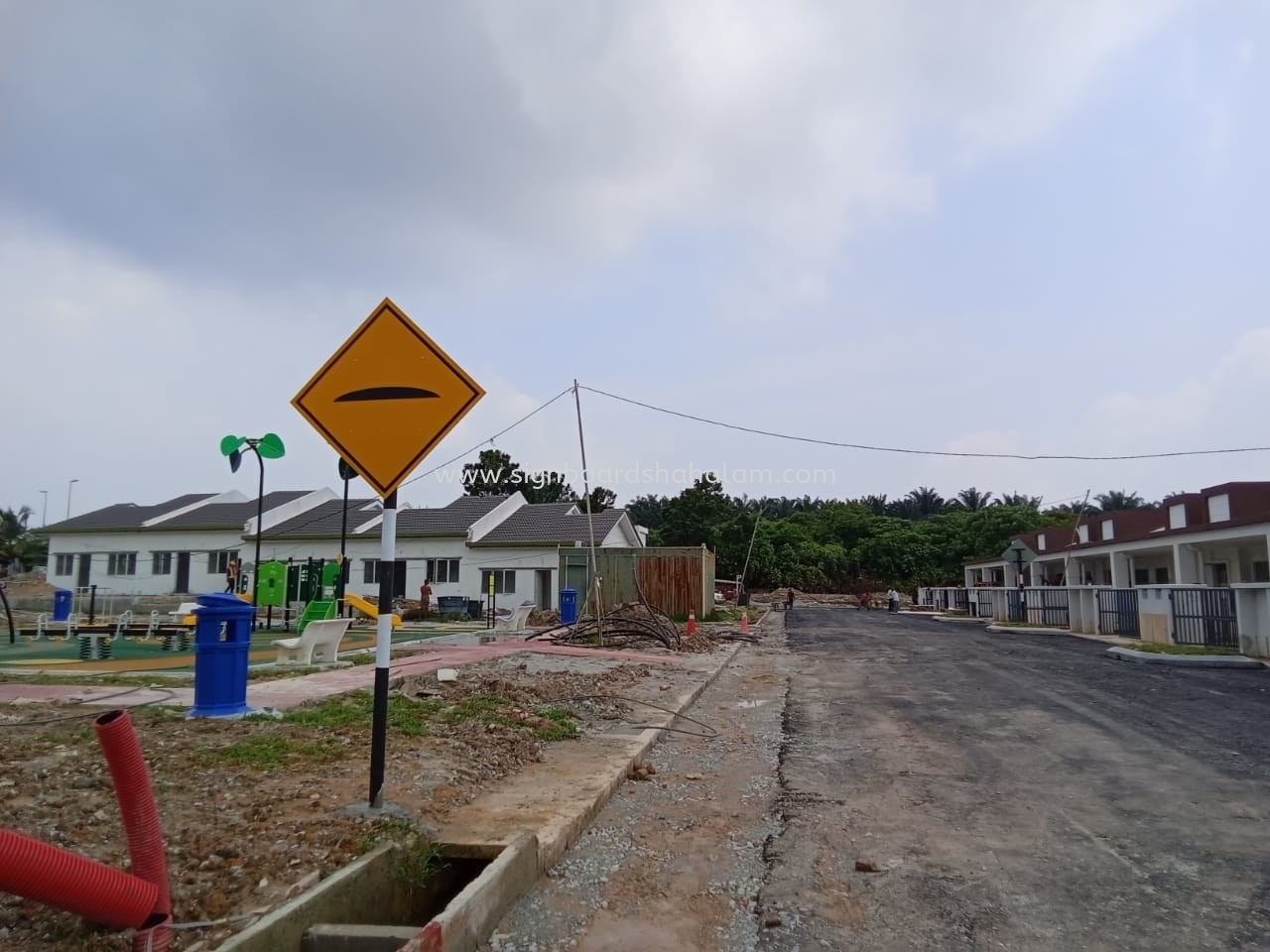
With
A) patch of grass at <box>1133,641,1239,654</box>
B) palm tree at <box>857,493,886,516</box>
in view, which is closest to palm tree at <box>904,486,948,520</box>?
palm tree at <box>857,493,886,516</box>

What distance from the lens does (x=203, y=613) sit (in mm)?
8070

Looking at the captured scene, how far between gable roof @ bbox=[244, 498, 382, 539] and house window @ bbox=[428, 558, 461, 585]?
4384mm

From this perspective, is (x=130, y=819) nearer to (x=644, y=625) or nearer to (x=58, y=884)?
(x=58, y=884)

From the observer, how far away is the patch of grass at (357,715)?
7673 mm

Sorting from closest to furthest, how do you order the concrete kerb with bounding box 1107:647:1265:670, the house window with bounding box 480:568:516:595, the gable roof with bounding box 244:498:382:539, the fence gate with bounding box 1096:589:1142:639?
the concrete kerb with bounding box 1107:647:1265:670
the fence gate with bounding box 1096:589:1142:639
the house window with bounding box 480:568:516:595
the gable roof with bounding box 244:498:382:539

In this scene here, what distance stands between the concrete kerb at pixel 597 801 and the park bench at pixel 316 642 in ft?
17.7

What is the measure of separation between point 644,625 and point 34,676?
1331 cm

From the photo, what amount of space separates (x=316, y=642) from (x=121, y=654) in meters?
5.59

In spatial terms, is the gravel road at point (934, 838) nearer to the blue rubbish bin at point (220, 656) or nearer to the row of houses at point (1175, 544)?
the blue rubbish bin at point (220, 656)

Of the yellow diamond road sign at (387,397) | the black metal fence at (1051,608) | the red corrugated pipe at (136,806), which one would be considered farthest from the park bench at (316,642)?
the black metal fence at (1051,608)

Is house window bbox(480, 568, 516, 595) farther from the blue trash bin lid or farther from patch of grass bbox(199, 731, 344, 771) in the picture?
patch of grass bbox(199, 731, 344, 771)

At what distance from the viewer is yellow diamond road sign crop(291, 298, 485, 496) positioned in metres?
5.24

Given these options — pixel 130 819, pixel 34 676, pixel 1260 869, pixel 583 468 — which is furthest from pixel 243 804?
pixel 583 468

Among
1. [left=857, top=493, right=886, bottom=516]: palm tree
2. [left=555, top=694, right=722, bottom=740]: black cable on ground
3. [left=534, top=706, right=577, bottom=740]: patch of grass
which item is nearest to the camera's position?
[left=534, top=706, right=577, bottom=740]: patch of grass
